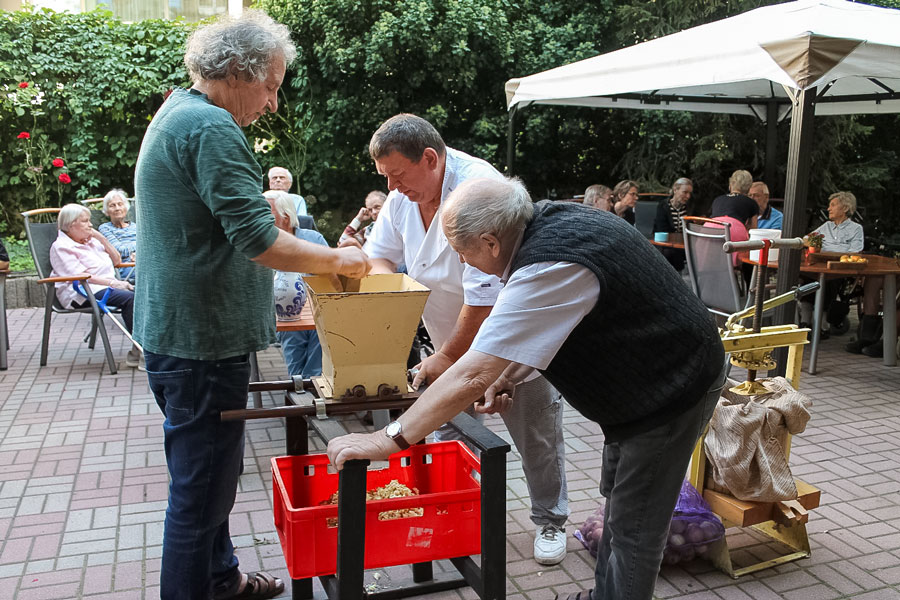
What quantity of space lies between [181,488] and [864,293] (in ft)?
19.9

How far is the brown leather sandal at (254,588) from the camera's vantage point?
261 centimetres

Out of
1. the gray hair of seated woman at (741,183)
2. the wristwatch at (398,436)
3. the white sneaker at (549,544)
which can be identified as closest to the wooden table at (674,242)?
the gray hair of seated woman at (741,183)

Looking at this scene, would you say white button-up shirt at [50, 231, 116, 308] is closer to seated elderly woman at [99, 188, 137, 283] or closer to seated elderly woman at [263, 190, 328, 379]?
seated elderly woman at [99, 188, 137, 283]

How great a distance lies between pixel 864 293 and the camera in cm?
650

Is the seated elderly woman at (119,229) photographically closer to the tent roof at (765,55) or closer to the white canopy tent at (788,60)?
the tent roof at (765,55)

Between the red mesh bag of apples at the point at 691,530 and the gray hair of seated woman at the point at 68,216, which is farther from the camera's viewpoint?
the gray hair of seated woman at the point at 68,216

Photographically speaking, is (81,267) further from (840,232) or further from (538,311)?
(840,232)

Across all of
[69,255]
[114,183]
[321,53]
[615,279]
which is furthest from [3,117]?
[615,279]

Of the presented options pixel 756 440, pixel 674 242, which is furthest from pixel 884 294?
pixel 756 440

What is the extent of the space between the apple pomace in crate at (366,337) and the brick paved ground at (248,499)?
3.41 feet

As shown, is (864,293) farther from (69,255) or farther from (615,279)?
(69,255)

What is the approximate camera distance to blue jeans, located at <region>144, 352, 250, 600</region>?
6.98 feet

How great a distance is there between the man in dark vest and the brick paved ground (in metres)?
0.85

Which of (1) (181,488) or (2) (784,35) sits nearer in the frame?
(1) (181,488)
